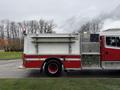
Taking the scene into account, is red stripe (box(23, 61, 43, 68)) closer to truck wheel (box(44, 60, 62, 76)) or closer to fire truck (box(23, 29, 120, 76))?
fire truck (box(23, 29, 120, 76))

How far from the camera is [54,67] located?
13781 millimetres

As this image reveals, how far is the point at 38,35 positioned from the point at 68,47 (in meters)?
1.56

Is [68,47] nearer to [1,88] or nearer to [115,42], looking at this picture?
[115,42]

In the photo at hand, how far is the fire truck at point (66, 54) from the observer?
13.6 m

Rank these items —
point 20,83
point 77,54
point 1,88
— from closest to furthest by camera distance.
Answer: point 1,88
point 20,83
point 77,54

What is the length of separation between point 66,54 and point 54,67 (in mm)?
879

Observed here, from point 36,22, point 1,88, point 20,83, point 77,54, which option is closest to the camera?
point 1,88

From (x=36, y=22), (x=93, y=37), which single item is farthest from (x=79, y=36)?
(x=36, y=22)

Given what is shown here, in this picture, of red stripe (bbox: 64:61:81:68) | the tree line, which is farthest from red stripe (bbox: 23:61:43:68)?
the tree line

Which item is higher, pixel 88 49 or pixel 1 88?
pixel 88 49

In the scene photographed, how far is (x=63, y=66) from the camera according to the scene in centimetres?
1369

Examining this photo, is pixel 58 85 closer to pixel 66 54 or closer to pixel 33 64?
pixel 66 54

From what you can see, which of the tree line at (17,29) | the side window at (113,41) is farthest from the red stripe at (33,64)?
the tree line at (17,29)

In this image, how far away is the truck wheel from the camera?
44.9 feet
